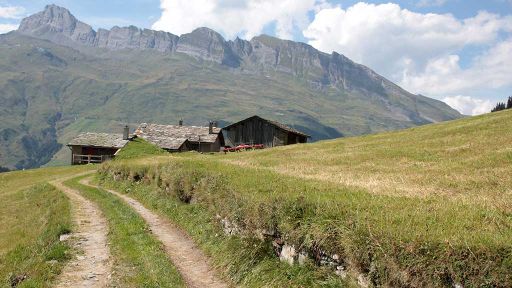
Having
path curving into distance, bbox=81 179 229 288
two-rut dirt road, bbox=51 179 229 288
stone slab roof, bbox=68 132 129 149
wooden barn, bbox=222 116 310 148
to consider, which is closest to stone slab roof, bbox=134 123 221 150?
stone slab roof, bbox=68 132 129 149

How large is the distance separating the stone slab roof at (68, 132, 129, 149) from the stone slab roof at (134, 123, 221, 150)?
21.2 ft

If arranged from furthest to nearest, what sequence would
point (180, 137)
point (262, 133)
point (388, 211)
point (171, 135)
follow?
point (180, 137), point (171, 135), point (262, 133), point (388, 211)

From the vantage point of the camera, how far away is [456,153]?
93.5 ft

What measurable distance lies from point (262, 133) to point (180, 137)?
→ 1881 cm

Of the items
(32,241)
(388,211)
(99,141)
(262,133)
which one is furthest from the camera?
(99,141)

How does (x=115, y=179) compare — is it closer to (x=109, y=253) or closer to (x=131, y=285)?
(x=109, y=253)

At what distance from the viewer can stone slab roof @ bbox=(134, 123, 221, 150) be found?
3556 inches

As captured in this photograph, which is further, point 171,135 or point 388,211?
point 171,135

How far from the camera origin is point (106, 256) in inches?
633

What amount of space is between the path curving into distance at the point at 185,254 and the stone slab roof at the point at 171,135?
68547 millimetres

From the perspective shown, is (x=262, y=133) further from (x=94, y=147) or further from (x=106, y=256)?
(x=106, y=256)

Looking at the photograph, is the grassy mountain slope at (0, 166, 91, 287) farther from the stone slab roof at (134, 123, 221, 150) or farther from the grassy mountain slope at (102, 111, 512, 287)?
the stone slab roof at (134, 123, 221, 150)

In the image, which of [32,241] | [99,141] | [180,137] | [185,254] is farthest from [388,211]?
[99,141]

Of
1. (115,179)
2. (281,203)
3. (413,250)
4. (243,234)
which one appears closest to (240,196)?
(243,234)
